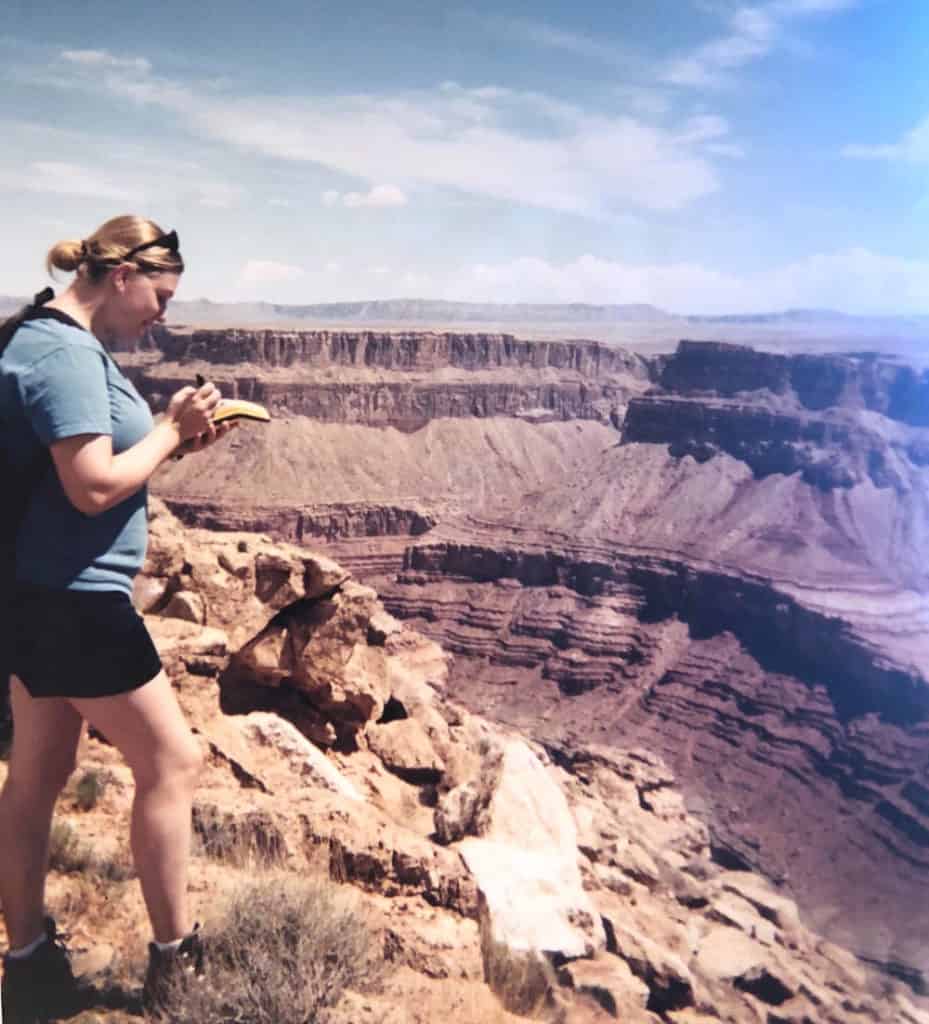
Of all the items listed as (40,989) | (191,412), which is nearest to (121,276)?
(191,412)

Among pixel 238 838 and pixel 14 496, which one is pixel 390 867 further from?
pixel 14 496

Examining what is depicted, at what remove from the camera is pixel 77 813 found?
5.77 m

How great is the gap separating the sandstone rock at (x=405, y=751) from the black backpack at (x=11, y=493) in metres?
6.91

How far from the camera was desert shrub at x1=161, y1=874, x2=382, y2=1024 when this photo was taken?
3600mm

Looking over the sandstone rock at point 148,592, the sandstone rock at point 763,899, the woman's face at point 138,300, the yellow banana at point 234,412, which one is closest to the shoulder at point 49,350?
the woman's face at point 138,300

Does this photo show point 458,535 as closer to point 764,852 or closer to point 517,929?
point 764,852

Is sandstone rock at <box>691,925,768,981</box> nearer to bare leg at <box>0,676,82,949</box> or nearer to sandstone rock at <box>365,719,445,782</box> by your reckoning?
sandstone rock at <box>365,719,445,782</box>

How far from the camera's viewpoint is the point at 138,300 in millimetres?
3391

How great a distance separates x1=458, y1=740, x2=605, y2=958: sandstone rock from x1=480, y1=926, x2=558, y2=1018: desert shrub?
213 millimetres

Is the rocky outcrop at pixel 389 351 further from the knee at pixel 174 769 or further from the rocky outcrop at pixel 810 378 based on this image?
the knee at pixel 174 769

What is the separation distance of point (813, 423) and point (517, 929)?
50.5 metres

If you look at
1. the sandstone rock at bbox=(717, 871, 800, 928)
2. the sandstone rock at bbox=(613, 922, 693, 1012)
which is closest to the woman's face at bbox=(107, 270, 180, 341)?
the sandstone rock at bbox=(613, 922, 693, 1012)

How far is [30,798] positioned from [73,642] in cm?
80

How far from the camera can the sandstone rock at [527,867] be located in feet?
23.1
